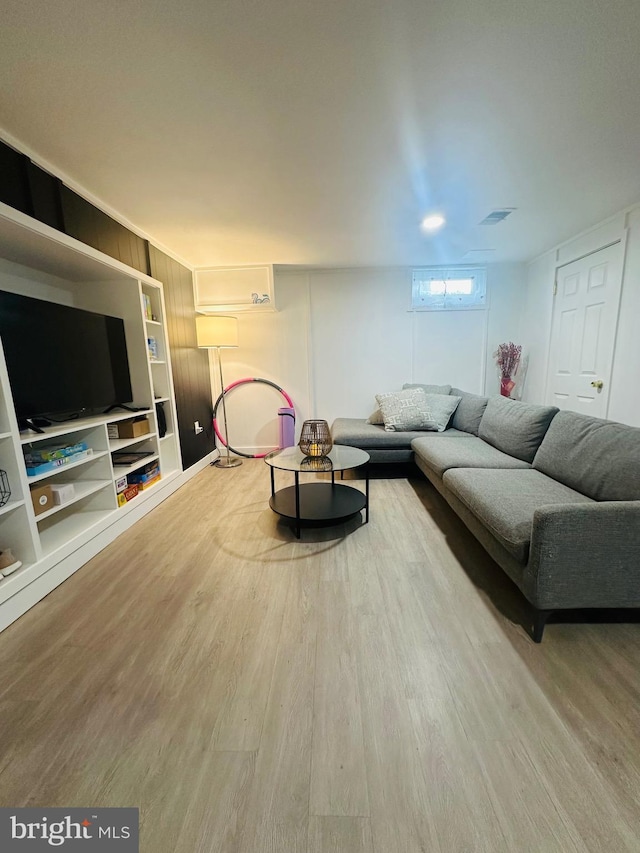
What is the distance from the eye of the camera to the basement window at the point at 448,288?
12.9ft

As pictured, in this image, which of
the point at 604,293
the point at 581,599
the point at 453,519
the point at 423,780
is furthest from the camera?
the point at 604,293

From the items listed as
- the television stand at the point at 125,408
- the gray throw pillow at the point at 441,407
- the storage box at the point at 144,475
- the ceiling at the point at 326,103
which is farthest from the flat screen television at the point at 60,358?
the gray throw pillow at the point at 441,407

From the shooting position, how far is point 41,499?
1804mm

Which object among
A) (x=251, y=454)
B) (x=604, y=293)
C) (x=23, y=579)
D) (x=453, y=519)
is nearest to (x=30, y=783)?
(x=23, y=579)

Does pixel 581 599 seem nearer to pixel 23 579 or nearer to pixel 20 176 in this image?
pixel 23 579

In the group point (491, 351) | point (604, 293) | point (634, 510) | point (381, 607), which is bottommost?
point (381, 607)

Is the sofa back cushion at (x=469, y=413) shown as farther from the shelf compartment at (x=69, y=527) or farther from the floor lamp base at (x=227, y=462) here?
the shelf compartment at (x=69, y=527)

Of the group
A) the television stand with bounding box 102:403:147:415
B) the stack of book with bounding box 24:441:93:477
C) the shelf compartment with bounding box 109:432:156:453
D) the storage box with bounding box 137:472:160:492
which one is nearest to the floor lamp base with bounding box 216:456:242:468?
the storage box with bounding box 137:472:160:492

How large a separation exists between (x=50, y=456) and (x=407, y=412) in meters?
2.89

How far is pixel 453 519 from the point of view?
2.39 meters

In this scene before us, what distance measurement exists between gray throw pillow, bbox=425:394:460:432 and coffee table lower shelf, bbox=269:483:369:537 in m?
1.36

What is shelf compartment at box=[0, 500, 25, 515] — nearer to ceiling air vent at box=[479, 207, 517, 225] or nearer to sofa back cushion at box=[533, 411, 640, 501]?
sofa back cushion at box=[533, 411, 640, 501]

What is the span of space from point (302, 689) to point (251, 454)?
3251 mm

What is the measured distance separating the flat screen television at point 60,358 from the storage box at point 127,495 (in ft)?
2.04
